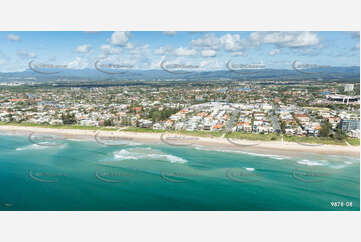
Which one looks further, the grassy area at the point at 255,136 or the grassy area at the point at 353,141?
the grassy area at the point at 255,136

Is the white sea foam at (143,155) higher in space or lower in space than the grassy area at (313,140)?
lower

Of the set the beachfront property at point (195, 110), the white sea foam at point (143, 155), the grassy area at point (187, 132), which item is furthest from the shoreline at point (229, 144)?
the beachfront property at point (195, 110)

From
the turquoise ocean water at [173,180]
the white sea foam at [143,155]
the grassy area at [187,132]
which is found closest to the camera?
the turquoise ocean water at [173,180]

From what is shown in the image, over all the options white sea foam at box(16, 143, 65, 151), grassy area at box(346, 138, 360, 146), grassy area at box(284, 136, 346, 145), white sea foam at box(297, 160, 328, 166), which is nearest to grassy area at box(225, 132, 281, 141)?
grassy area at box(284, 136, 346, 145)

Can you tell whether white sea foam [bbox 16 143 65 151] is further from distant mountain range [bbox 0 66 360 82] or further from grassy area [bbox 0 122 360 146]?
distant mountain range [bbox 0 66 360 82]

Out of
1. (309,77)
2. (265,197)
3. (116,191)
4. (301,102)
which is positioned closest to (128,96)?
(301,102)

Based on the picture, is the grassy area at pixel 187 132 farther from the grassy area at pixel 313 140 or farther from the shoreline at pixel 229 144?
the grassy area at pixel 313 140

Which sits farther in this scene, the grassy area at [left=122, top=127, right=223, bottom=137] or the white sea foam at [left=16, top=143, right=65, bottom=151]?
the grassy area at [left=122, top=127, right=223, bottom=137]
